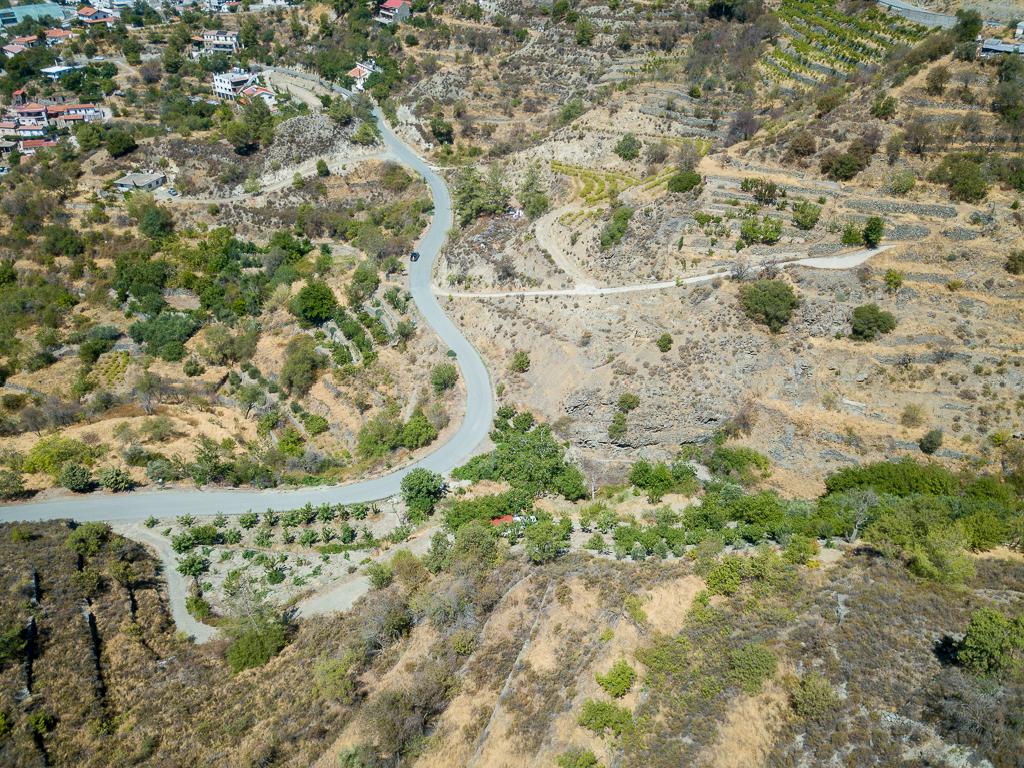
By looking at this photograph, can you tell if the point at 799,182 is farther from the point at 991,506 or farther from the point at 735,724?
the point at 735,724

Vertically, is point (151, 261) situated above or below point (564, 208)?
below

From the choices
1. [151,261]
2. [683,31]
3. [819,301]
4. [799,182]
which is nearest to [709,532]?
[819,301]

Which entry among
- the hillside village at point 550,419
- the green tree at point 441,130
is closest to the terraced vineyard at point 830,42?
the hillside village at point 550,419

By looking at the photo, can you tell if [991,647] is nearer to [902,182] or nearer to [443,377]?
[443,377]

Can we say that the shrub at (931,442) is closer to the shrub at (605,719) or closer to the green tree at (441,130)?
the shrub at (605,719)

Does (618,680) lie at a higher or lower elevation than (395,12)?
lower

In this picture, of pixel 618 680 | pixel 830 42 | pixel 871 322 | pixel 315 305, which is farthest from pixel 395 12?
pixel 618 680

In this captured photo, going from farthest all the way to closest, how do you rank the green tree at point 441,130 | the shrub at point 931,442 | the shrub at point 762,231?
1. the green tree at point 441,130
2. the shrub at point 762,231
3. the shrub at point 931,442
